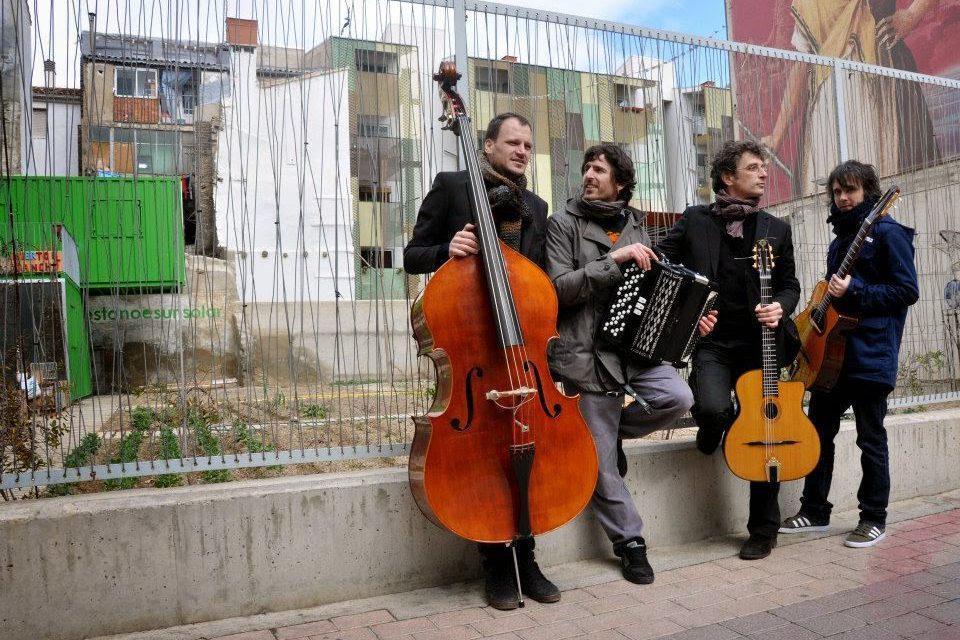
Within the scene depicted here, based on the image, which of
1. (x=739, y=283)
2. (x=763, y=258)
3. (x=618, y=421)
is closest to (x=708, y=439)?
(x=618, y=421)

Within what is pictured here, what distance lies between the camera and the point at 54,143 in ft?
10.8

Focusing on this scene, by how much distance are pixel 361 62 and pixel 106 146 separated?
125cm

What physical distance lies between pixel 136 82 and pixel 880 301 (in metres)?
3.80

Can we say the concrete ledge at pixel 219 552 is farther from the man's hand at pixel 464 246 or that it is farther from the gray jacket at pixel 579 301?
the man's hand at pixel 464 246

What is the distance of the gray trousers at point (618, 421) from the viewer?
369cm

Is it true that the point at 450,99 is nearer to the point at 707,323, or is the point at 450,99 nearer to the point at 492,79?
the point at 492,79

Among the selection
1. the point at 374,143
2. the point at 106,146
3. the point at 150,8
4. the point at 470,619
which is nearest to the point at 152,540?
the point at 470,619

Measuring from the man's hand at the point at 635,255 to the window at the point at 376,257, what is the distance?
1.10 m

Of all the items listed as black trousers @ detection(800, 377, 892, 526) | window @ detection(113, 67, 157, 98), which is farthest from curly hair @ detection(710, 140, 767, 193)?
window @ detection(113, 67, 157, 98)

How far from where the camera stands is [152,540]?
10.4 ft

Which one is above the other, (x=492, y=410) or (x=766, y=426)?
(x=492, y=410)

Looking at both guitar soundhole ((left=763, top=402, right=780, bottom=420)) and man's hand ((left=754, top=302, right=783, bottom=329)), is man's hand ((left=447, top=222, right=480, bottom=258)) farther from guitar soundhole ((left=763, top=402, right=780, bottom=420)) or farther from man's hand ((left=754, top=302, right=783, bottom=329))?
guitar soundhole ((left=763, top=402, right=780, bottom=420))

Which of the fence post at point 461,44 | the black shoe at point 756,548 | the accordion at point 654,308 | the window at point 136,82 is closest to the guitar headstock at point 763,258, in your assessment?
the accordion at point 654,308

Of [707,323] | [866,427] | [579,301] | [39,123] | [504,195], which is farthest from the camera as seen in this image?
[866,427]
